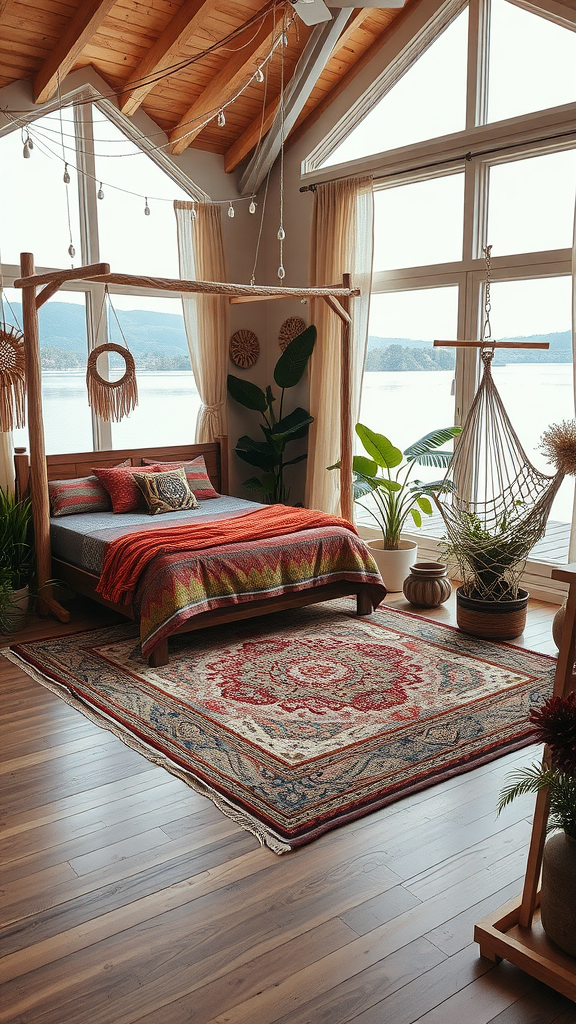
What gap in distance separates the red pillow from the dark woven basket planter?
234cm

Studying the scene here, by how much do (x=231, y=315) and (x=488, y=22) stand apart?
2888mm

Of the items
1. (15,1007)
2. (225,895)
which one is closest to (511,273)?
(225,895)

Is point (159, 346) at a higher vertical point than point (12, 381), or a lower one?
higher

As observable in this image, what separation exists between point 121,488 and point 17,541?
2.58ft

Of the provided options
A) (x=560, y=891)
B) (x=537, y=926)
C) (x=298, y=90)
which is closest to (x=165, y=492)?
(x=298, y=90)

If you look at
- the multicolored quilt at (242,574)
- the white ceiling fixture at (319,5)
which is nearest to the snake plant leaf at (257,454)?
the multicolored quilt at (242,574)

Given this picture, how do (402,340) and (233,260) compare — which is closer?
(402,340)

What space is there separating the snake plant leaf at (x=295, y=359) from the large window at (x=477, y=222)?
53cm

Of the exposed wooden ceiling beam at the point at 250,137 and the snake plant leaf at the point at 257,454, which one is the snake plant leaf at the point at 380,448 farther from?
the exposed wooden ceiling beam at the point at 250,137

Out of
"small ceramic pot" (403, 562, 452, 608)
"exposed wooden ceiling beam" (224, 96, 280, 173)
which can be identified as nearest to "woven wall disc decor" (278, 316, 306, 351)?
"exposed wooden ceiling beam" (224, 96, 280, 173)

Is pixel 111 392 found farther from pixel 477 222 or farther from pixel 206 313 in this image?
pixel 477 222

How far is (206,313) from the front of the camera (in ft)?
22.3

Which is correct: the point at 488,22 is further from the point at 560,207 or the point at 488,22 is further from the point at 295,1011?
the point at 295,1011

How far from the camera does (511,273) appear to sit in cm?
541
